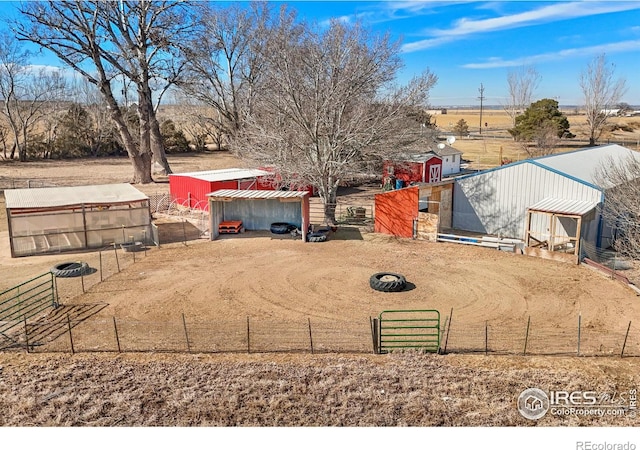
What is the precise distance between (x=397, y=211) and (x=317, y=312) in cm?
1087

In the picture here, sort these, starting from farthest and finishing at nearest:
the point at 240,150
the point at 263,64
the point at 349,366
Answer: the point at 263,64, the point at 240,150, the point at 349,366

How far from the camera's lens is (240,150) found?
3253cm

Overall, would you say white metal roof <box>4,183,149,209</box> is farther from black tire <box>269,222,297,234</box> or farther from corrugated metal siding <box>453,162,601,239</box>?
corrugated metal siding <box>453,162,601,239</box>

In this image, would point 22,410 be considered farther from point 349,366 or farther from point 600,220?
point 600,220

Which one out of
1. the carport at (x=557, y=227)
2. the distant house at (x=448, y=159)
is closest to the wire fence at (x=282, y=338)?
the carport at (x=557, y=227)

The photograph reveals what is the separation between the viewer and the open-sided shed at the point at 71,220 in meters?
20.9

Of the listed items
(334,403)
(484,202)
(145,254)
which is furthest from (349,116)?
(334,403)

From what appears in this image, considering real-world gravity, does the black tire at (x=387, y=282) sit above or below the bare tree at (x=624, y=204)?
below

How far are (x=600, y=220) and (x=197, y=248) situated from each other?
706 inches

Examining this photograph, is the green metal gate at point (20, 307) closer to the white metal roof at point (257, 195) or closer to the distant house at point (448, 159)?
the white metal roof at point (257, 195)

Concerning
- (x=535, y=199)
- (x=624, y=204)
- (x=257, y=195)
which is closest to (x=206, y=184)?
(x=257, y=195)

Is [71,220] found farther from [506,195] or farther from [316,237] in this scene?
[506,195]

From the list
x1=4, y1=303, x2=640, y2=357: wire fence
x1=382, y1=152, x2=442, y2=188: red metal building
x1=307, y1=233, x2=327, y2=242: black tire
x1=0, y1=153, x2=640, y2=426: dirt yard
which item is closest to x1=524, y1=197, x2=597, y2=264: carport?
x1=0, y1=153, x2=640, y2=426: dirt yard

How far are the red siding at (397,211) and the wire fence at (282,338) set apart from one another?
410 inches
